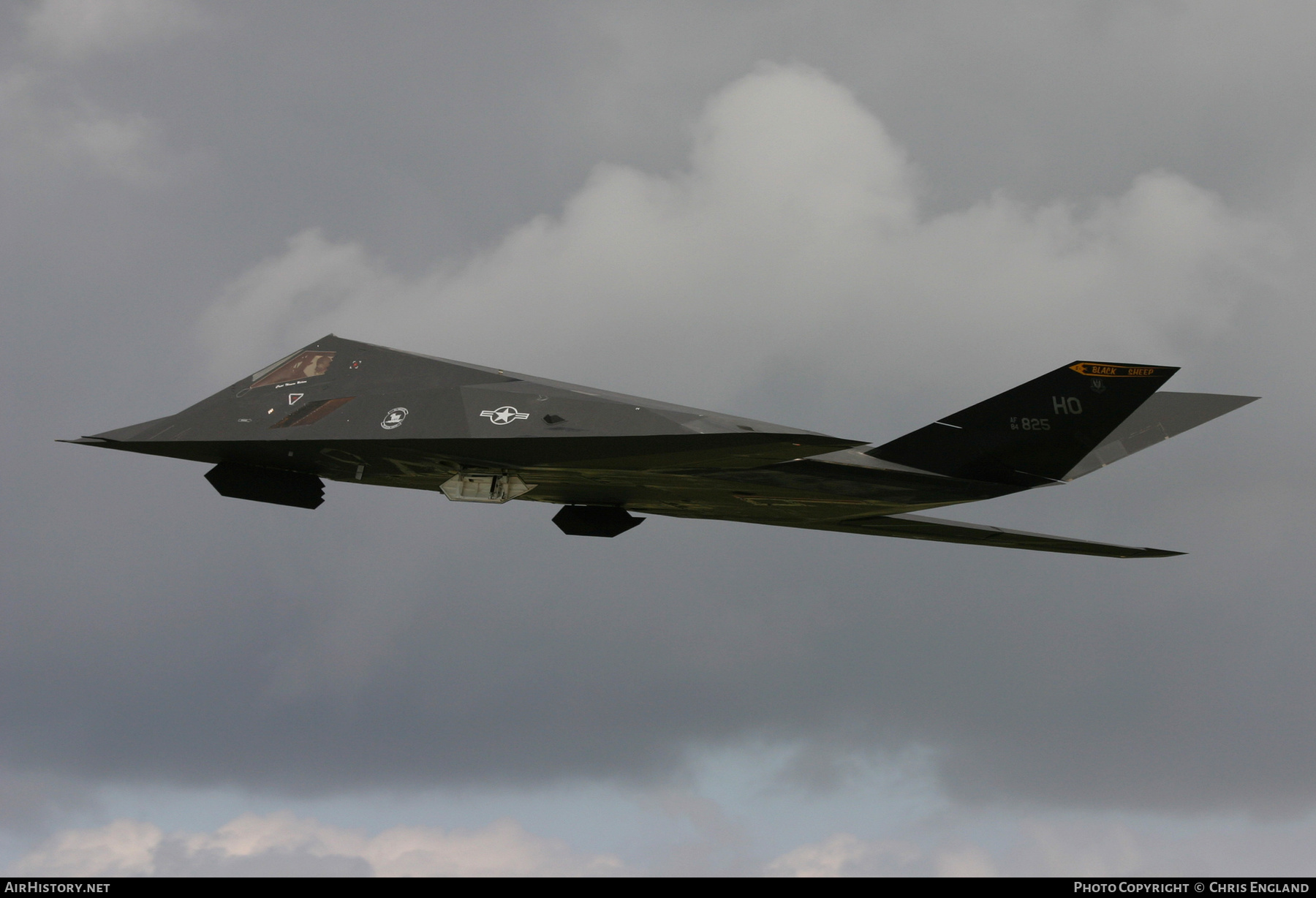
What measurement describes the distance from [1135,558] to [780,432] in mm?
10738

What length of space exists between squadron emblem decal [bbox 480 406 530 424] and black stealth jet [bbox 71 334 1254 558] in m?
0.02

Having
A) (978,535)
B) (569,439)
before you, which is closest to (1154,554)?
(978,535)

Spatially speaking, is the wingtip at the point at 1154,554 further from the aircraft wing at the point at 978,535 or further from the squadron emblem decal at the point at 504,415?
the squadron emblem decal at the point at 504,415

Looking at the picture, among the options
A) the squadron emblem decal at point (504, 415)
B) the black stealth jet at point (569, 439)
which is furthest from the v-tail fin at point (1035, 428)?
the squadron emblem decal at point (504, 415)

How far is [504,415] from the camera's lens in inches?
821

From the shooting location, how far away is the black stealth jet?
20.6 meters

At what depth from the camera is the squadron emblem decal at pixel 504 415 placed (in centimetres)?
2077

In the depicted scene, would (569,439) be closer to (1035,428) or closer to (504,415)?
(504,415)

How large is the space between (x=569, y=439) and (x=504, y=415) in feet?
3.70

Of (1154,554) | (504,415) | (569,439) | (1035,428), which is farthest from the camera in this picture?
(1154,554)

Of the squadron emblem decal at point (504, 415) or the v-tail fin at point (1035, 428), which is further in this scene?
the v-tail fin at point (1035, 428)

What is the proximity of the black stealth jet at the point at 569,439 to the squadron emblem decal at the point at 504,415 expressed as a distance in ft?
0.07

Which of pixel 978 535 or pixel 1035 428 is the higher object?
pixel 1035 428
